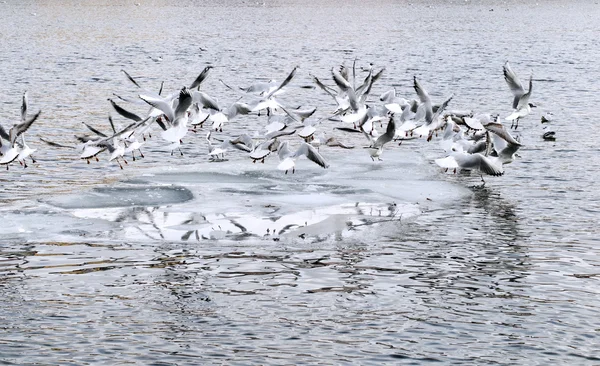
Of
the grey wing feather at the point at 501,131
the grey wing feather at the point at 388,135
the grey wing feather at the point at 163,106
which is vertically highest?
the grey wing feather at the point at 163,106

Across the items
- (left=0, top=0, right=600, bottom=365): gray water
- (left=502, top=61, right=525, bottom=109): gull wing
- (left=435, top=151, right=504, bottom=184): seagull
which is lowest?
(left=0, top=0, right=600, bottom=365): gray water

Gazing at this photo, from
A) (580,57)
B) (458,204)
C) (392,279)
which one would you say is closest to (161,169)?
(458,204)

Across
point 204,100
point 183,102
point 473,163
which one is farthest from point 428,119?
point 183,102

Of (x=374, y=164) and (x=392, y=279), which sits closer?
(x=392, y=279)

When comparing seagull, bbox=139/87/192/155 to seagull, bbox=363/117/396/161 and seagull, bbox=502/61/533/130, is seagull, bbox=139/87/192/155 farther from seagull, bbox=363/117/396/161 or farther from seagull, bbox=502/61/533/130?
seagull, bbox=502/61/533/130

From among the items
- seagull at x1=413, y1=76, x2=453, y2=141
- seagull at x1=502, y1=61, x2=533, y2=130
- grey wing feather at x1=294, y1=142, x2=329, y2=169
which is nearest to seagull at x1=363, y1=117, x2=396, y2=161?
seagull at x1=413, y1=76, x2=453, y2=141

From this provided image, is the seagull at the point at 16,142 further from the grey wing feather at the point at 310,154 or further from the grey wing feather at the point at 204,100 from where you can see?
the grey wing feather at the point at 310,154

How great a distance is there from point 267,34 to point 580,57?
2407cm

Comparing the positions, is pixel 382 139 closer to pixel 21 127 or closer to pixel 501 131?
pixel 501 131

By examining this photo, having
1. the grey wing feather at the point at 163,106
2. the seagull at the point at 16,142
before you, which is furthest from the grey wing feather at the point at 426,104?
the seagull at the point at 16,142

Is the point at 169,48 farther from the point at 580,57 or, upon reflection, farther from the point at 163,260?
the point at 163,260

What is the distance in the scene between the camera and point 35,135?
23.3m

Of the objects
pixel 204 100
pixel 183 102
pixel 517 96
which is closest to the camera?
pixel 183 102

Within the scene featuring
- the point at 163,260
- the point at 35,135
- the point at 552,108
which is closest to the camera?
the point at 163,260
